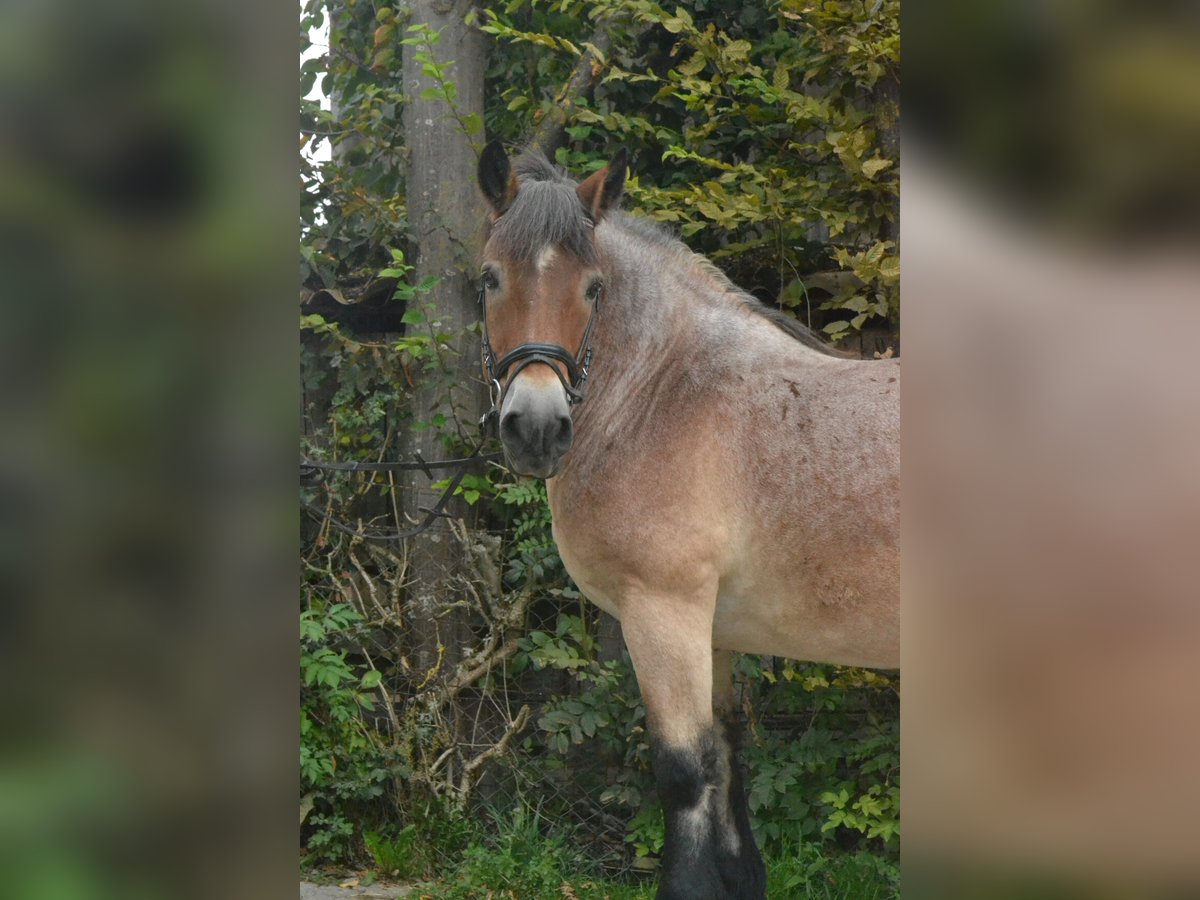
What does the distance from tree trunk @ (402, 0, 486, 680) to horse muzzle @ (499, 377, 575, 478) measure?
1.46m

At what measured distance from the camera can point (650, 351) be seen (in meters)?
2.91

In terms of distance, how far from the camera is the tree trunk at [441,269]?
405 cm

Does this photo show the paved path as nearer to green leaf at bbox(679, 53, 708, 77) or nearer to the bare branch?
the bare branch

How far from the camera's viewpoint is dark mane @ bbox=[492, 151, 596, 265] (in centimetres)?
264

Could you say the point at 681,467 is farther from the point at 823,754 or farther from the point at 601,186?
the point at 823,754

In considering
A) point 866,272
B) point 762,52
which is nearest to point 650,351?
point 866,272

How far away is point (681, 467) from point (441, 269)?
1668 millimetres

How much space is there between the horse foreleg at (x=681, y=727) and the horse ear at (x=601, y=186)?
3.22 feet
